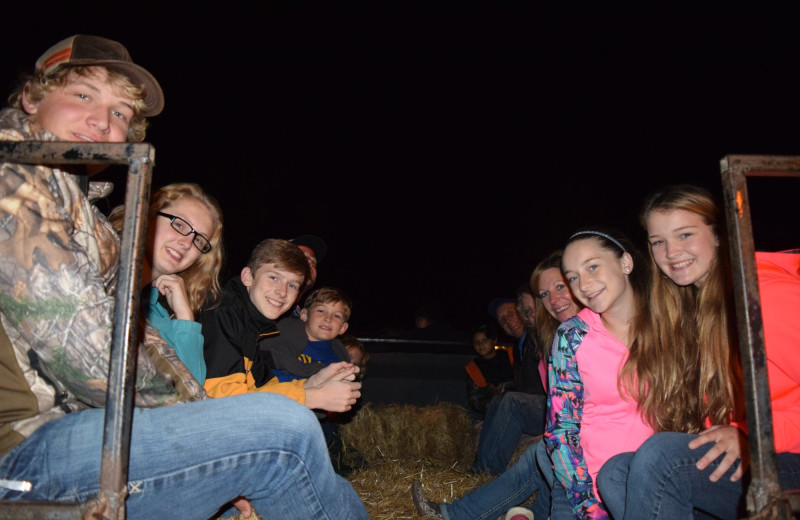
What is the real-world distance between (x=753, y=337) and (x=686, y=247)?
1.32 metres

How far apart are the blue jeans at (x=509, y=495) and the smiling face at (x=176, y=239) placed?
2114 mm

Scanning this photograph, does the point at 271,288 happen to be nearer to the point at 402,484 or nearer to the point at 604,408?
the point at 402,484

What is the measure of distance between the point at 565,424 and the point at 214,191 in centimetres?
1251

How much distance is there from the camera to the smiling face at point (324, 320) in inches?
162

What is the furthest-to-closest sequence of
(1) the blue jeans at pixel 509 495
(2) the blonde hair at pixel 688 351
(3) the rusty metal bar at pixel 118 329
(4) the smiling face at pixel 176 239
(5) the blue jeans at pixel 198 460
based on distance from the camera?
(1) the blue jeans at pixel 509 495 < (4) the smiling face at pixel 176 239 < (2) the blonde hair at pixel 688 351 < (5) the blue jeans at pixel 198 460 < (3) the rusty metal bar at pixel 118 329

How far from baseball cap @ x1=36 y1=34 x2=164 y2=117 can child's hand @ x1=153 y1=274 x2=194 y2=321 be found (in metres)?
1.08

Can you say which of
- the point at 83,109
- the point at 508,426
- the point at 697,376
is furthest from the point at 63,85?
the point at 508,426

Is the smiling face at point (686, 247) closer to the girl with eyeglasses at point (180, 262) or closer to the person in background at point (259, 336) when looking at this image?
the person in background at point (259, 336)

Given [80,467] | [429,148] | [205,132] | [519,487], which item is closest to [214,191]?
[205,132]

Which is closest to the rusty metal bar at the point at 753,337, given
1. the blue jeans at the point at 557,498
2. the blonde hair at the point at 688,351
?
the blonde hair at the point at 688,351

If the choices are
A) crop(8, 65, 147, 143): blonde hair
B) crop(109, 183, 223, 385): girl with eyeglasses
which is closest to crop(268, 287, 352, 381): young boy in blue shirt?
crop(109, 183, 223, 385): girl with eyeglasses

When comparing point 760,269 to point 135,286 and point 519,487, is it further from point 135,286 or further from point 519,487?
point 135,286

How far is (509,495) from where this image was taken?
283 cm

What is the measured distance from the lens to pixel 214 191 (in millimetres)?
13109
